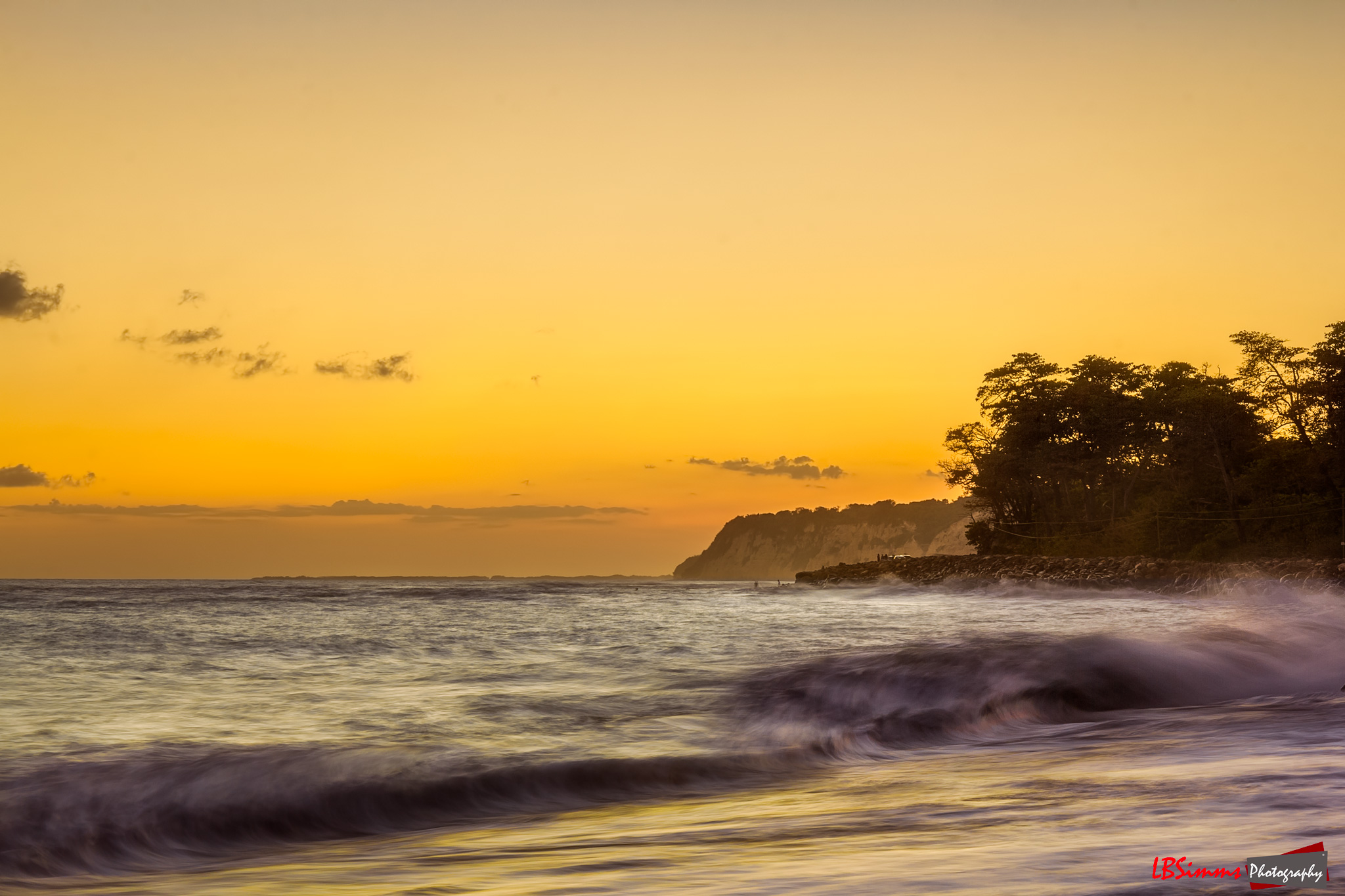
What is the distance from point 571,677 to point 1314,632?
13.3 m

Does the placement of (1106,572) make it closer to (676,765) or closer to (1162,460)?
(1162,460)

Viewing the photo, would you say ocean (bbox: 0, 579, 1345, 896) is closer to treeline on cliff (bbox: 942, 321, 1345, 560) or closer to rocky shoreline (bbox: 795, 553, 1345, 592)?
rocky shoreline (bbox: 795, 553, 1345, 592)

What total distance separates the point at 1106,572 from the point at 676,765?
2153 inches

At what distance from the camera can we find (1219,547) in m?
60.9

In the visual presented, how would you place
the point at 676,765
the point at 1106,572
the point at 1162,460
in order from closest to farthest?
the point at 676,765
the point at 1106,572
the point at 1162,460

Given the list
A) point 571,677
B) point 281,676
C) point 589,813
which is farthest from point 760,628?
point 589,813

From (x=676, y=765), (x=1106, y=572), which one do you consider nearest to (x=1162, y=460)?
(x=1106, y=572)

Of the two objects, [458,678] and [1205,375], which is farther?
[1205,375]

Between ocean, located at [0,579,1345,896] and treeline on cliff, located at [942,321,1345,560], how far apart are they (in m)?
44.3

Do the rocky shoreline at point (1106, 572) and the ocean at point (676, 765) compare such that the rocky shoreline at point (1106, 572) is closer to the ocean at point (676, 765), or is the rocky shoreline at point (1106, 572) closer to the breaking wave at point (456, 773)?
the ocean at point (676, 765)

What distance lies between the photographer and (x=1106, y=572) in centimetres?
5741

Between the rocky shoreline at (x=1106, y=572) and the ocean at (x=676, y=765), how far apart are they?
29.8m

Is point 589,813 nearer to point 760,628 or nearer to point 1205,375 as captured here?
point 760,628

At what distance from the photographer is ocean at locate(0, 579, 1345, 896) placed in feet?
15.1
